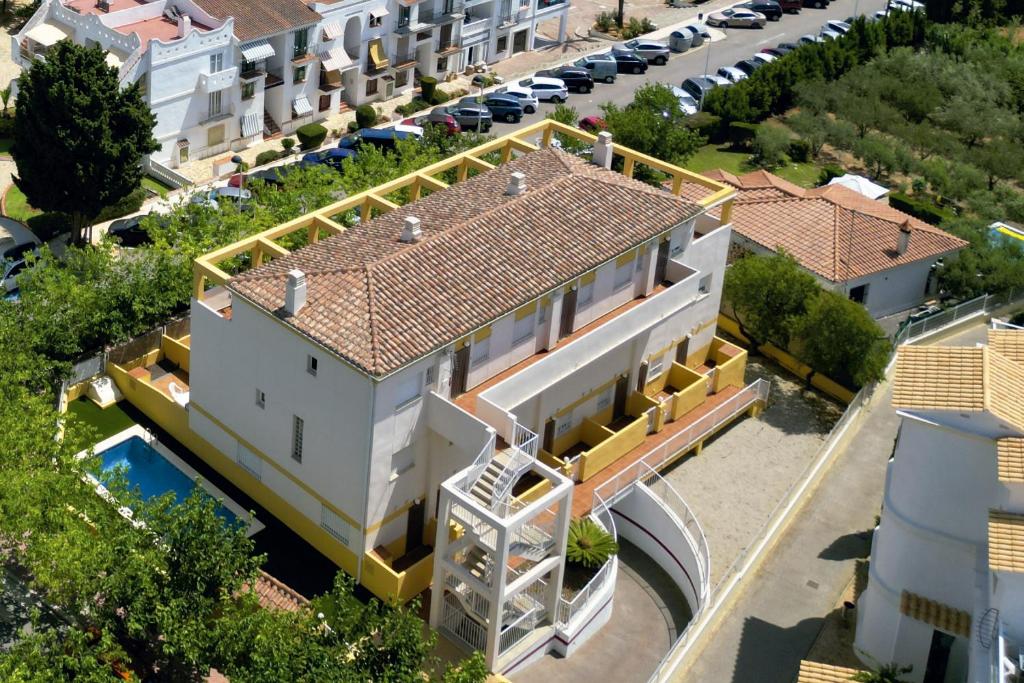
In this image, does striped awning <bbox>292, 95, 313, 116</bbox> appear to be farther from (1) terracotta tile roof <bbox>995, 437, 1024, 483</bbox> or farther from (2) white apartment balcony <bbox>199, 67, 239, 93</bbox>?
(1) terracotta tile roof <bbox>995, 437, 1024, 483</bbox>

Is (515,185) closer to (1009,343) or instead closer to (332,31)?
(1009,343)

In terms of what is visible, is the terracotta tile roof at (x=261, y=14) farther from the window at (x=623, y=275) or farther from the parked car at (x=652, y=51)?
the window at (x=623, y=275)

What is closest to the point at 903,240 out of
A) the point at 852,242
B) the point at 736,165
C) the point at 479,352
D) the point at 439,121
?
the point at 852,242

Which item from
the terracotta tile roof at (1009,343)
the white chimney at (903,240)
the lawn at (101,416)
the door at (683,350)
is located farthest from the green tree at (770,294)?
the lawn at (101,416)

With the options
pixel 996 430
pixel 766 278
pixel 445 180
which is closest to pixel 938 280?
pixel 766 278

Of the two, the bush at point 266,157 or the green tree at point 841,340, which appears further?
the bush at point 266,157
